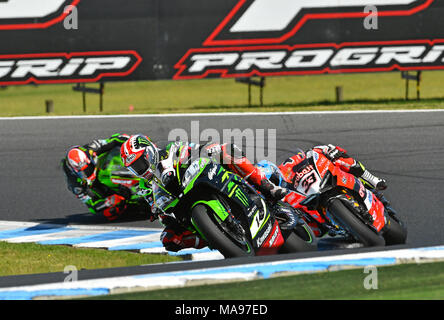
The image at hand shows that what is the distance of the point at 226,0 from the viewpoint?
14914mm

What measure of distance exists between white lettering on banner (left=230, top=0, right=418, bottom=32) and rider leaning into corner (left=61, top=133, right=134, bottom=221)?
6.25 m

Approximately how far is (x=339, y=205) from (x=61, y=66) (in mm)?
9445

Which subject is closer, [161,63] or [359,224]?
[359,224]

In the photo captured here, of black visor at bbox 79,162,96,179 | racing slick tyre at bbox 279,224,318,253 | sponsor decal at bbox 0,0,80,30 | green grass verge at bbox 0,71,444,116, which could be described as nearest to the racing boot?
racing slick tyre at bbox 279,224,318,253

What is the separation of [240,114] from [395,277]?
927cm

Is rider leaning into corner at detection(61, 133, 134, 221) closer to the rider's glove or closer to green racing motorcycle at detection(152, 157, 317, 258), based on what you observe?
green racing motorcycle at detection(152, 157, 317, 258)

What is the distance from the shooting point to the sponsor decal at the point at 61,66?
14711mm

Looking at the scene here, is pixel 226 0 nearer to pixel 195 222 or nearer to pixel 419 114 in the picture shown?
pixel 419 114

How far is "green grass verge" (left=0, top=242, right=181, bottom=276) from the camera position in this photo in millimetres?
7121

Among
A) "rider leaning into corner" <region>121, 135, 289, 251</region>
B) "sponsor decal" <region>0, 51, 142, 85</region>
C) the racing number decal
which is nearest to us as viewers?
"rider leaning into corner" <region>121, 135, 289, 251</region>

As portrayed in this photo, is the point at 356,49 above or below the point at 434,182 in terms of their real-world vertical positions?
above

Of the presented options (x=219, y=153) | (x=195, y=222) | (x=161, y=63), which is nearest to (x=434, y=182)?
(x=219, y=153)

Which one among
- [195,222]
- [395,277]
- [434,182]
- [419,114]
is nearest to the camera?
[395,277]

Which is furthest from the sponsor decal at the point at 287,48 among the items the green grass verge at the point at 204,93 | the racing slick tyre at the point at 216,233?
the green grass verge at the point at 204,93
